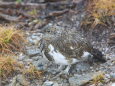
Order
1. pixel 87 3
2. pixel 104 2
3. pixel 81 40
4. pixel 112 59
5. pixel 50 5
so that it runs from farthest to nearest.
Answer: pixel 50 5
pixel 87 3
pixel 104 2
pixel 112 59
pixel 81 40

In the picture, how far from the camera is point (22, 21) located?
6.96 meters

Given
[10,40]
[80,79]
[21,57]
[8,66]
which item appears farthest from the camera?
[10,40]

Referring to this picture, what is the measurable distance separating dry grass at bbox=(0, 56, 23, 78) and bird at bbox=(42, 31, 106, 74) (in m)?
0.68

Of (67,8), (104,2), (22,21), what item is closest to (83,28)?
(104,2)

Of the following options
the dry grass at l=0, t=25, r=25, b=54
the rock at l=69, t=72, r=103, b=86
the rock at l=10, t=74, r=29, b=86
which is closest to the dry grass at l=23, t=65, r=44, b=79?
the rock at l=10, t=74, r=29, b=86

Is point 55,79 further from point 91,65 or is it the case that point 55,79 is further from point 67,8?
point 67,8

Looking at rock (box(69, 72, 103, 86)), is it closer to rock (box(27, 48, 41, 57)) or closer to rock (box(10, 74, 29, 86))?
rock (box(10, 74, 29, 86))

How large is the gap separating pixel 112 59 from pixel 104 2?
1329 millimetres

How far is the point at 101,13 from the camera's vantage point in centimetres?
602

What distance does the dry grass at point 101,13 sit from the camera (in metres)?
5.97

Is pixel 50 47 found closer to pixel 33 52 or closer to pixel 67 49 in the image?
pixel 67 49

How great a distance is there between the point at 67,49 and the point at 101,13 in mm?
1633

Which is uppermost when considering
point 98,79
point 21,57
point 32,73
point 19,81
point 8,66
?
point 21,57

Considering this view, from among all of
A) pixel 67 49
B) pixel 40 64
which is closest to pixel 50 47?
pixel 67 49
